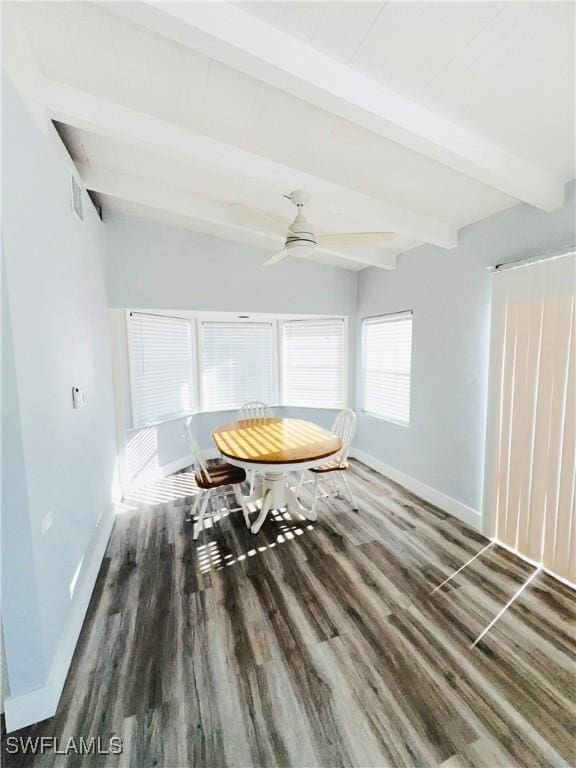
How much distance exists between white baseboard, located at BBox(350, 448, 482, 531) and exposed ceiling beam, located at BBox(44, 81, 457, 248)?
8.40 feet

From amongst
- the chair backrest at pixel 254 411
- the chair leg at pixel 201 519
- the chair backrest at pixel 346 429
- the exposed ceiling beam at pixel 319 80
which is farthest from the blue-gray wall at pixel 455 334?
the chair leg at pixel 201 519

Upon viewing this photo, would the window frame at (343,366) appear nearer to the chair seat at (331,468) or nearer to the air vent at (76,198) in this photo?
the chair seat at (331,468)

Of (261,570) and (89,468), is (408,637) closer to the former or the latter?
(261,570)

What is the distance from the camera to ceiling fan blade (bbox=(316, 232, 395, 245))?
83.7 inches

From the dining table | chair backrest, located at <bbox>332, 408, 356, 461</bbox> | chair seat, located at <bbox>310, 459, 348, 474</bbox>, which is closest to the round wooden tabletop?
the dining table

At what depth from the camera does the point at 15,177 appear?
1215mm

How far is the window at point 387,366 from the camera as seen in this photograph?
345 centimetres

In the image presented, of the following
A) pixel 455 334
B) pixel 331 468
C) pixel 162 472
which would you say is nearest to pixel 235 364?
pixel 162 472

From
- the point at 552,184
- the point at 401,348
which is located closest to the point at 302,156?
the point at 552,184

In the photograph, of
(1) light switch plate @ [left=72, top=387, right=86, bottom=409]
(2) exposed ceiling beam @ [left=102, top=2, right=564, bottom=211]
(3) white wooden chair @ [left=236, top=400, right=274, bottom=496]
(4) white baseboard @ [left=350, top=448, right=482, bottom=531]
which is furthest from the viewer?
(3) white wooden chair @ [left=236, top=400, right=274, bottom=496]

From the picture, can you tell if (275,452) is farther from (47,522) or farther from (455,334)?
A: (455,334)

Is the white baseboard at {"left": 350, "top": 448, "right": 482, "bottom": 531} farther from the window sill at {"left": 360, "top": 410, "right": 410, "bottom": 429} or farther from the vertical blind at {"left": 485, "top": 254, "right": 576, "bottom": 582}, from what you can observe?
the window sill at {"left": 360, "top": 410, "right": 410, "bottom": 429}

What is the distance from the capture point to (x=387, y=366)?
3.74 meters

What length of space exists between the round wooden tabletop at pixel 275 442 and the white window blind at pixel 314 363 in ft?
3.80
